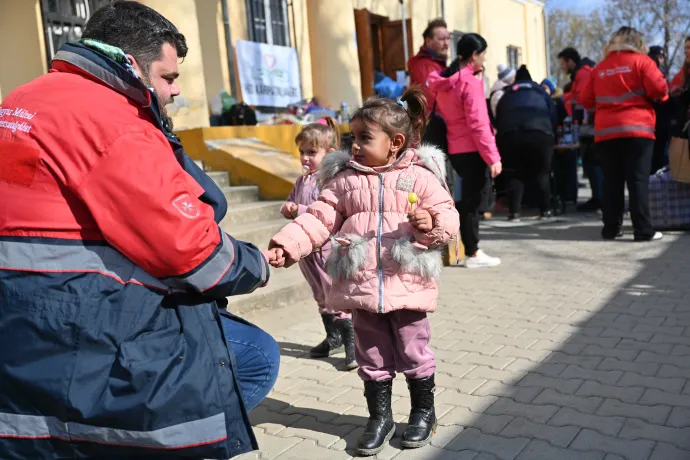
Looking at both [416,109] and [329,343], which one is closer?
[416,109]

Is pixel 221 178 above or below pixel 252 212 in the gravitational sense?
above

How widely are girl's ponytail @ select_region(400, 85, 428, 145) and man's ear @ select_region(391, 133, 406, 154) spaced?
0.29 m

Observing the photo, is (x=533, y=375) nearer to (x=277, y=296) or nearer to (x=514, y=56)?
(x=277, y=296)

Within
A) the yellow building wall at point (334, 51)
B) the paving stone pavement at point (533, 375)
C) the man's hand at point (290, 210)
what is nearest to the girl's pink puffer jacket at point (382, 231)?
the paving stone pavement at point (533, 375)

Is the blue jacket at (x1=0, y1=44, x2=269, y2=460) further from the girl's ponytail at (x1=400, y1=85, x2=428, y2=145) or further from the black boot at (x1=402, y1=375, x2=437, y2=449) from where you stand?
the girl's ponytail at (x1=400, y1=85, x2=428, y2=145)

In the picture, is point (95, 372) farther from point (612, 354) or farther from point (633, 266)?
point (633, 266)

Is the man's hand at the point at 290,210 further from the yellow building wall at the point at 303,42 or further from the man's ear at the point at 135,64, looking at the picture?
the yellow building wall at the point at 303,42

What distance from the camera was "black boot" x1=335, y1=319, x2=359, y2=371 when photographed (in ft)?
14.6

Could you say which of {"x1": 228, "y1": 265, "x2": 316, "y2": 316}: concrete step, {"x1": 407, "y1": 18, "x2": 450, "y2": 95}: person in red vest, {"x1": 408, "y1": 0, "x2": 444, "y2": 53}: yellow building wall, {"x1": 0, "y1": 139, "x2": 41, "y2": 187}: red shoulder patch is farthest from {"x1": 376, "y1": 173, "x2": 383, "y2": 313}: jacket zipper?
{"x1": 408, "y1": 0, "x2": 444, "y2": 53}: yellow building wall

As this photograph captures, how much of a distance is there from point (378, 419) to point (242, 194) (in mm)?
5013

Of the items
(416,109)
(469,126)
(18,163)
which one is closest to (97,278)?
(18,163)

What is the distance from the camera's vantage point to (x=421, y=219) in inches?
119

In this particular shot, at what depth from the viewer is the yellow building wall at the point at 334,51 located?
1348 cm

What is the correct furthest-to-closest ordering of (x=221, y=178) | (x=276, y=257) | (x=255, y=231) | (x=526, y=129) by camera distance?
(x=526, y=129) < (x=221, y=178) < (x=255, y=231) < (x=276, y=257)
